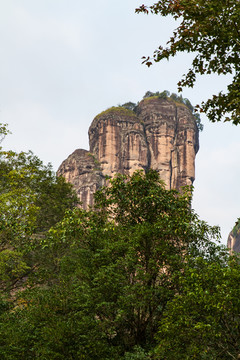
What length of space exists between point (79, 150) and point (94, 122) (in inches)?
277

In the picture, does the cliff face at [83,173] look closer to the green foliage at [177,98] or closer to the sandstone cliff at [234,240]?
the green foliage at [177,98]

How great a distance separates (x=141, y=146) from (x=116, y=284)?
65.1m

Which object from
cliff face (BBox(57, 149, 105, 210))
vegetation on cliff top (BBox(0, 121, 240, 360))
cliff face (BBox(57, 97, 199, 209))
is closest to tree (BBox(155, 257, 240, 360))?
vegetation on cliff top (BBox(0, 121, 240, 360))

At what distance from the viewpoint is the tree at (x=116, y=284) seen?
1198 cm

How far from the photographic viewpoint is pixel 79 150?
7838 centimetres

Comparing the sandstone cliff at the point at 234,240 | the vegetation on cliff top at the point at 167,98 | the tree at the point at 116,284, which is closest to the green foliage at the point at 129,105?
the vegetation on cliff top at the point at 167,98

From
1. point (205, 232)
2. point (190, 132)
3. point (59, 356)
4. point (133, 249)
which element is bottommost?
point (59, 356)

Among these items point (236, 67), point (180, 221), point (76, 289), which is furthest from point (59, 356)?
point (236, 67)

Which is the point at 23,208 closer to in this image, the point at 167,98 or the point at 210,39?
the point at 210,39

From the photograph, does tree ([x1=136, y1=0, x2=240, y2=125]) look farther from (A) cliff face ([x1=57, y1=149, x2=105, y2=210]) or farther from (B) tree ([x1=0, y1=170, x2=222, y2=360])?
(A) cliff face ([x1=57, y1=149, x2=105, y2=210])

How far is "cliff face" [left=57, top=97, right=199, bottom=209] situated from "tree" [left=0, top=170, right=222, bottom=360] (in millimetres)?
54718

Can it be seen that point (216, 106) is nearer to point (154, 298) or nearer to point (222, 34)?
point (222, 34)

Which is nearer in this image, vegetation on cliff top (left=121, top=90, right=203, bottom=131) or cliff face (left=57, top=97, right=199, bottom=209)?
cliff face (left=57, top=97, right=199, bottom=209)

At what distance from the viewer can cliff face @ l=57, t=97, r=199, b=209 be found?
7456 cm
